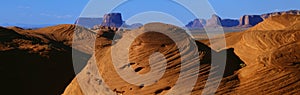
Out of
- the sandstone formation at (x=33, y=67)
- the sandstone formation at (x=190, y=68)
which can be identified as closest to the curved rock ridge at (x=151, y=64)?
the sandstone formation at (x=190, y=68)

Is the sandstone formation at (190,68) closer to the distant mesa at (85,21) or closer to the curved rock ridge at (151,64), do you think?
the curved rock ridge at (151,64)

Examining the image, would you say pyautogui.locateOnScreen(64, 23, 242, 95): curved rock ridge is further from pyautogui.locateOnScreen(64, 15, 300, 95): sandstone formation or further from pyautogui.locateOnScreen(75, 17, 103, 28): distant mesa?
pyautogui.locateOnScreen(75, 17, 103, 28): distant mesa

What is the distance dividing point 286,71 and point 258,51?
1769mm

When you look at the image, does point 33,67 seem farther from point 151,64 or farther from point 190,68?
point 190,68

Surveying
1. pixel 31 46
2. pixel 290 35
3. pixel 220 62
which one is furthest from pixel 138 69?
pixel 31 46

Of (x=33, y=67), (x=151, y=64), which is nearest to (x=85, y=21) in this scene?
(x=33, y=67)

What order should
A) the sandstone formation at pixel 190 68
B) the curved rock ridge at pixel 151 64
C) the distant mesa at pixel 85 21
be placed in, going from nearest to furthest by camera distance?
the sandstone formation at pixel 190 68, the curved rock ridge at pixel 151 64, the distant mesa at pixel 85 21

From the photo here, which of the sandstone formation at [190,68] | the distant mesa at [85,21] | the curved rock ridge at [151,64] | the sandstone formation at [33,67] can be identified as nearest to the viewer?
the sandstone formation at [190,68]

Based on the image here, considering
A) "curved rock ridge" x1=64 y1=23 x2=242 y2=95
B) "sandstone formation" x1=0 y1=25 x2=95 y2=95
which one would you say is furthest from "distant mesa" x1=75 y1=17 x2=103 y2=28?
"curved rock ridge" x1=64 y1=23 x2=242 y2=95

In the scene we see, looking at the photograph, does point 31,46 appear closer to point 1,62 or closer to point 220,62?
point 1,62

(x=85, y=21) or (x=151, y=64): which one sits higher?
(x=85, y=21)

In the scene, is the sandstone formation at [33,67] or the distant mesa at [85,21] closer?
the sandstone formation at [33,67]

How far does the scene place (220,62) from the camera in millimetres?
7766

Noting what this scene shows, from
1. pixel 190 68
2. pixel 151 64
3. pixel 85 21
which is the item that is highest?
pixel 85 21
